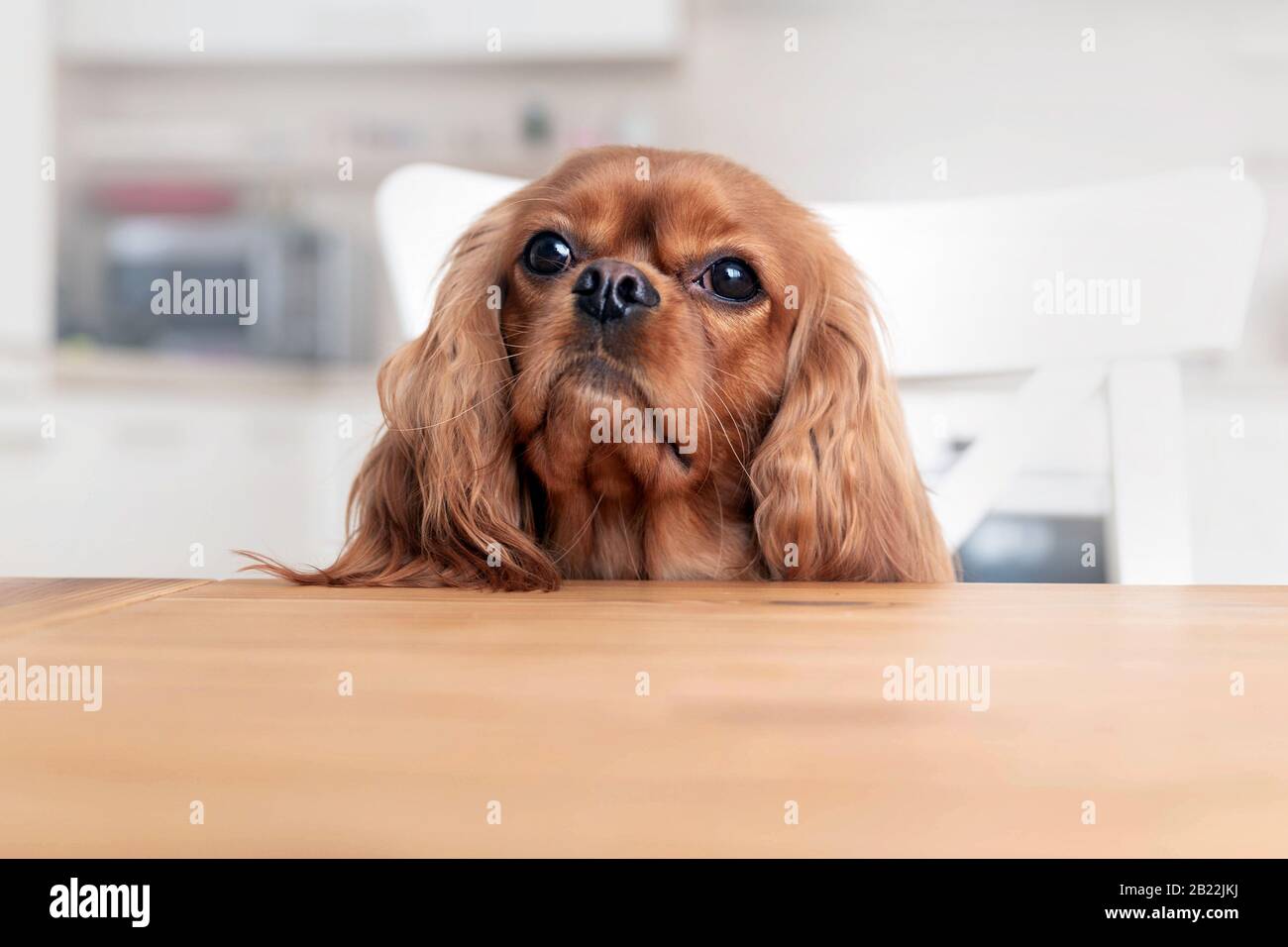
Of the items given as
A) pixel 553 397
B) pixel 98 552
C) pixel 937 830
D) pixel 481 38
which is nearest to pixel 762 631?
pixel 937 830

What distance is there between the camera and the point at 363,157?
513 centimetres

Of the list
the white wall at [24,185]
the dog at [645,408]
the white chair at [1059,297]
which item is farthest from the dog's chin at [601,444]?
the white wall at [24,185]

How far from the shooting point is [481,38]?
4840mm

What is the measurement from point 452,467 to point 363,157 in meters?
4.31

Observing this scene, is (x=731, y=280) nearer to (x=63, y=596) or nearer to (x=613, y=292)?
(x=613, y=292)

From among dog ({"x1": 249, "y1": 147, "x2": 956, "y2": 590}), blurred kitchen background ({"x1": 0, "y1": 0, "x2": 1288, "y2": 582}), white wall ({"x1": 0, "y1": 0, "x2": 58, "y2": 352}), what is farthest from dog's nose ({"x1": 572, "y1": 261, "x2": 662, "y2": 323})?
white wall ({"x1": 0, "y1": 0, "x2": 58, "y2": 352})

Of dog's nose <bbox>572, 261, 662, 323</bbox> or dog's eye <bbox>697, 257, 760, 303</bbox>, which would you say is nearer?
dog's nose <bbox>572, 261, 662, 323</bbox>

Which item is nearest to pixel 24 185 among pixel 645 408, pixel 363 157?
pixel 363 157

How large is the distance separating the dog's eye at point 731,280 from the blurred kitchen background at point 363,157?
287 cm

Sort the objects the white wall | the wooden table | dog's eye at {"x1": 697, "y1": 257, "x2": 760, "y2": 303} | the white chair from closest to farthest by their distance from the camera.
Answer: the wooden table
dog's eye at {"x1": 697, "y1": 257, "x2": 760, "y2": 303}
the white chair
the white wall

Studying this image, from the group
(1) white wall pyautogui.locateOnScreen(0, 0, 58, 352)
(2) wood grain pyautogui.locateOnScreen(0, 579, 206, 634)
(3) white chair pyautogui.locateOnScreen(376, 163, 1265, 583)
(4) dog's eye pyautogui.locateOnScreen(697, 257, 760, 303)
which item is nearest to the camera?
(2) wood grain pyautogui.locateOnScreen(0, 579, 206, 634)

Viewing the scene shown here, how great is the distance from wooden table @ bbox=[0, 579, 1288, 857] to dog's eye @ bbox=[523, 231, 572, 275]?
2.28 ft

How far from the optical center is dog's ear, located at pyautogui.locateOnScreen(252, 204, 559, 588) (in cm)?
117

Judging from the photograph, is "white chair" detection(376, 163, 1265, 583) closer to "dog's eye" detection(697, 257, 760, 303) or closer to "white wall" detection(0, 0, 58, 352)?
"dog's eye" detection(697, 257, 760, 303)
